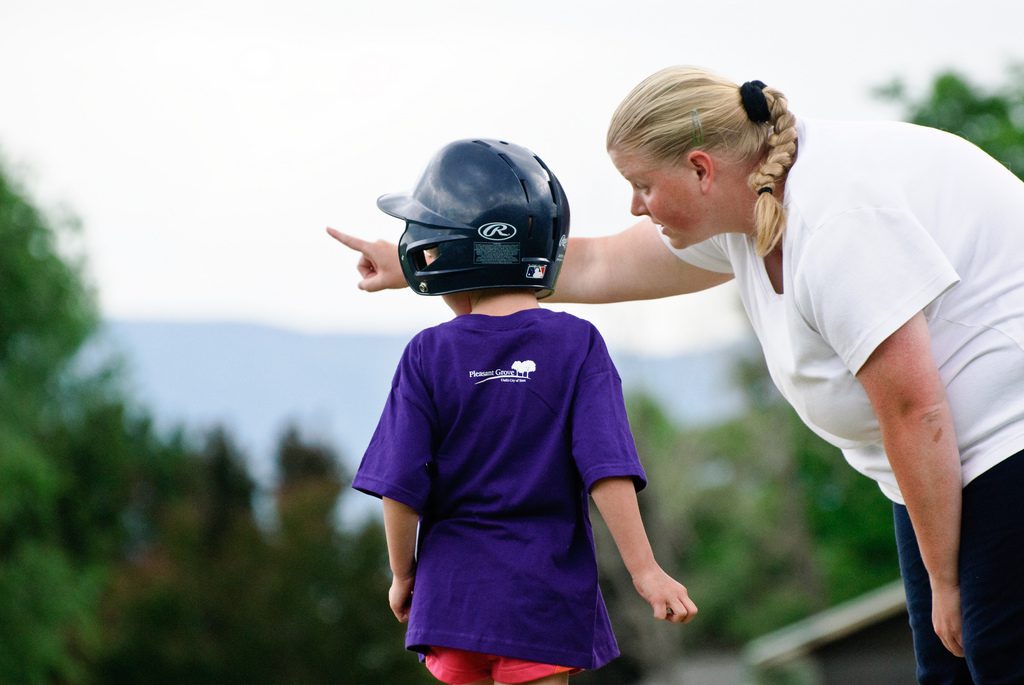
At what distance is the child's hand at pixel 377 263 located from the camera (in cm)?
402

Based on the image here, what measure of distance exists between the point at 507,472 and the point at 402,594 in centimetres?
46

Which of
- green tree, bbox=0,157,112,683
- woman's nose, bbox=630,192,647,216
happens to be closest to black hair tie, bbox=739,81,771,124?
woman's nose, bbox=630,192,647,216

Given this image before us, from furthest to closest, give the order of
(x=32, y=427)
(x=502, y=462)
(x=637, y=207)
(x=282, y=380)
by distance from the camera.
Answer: (x=282, y=380), (x=32, y=427), (x=637, y=207), (x=502, y=462)

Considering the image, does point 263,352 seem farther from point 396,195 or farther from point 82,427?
point 396,195

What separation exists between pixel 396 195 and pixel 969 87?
31.6 metres

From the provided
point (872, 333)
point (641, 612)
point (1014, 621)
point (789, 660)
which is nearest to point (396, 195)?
point (872, 333)

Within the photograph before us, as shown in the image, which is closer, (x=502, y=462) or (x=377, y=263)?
(x=502, y=462)

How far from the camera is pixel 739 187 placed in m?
3.47

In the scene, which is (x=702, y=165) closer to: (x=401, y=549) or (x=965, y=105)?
(x=401, y=549)

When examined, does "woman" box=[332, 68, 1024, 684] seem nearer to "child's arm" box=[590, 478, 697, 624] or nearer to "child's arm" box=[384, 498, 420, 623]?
"child's arm" box=[590, 478, 697, 624]

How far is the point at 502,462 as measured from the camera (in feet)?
10.7

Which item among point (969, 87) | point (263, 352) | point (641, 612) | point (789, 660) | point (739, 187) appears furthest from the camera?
point (263, 352)

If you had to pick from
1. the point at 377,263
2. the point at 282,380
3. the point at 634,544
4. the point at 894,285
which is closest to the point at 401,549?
the point at 634,544

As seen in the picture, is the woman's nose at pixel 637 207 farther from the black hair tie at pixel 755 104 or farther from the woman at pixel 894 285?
the black hair tie at pixel 755 104
